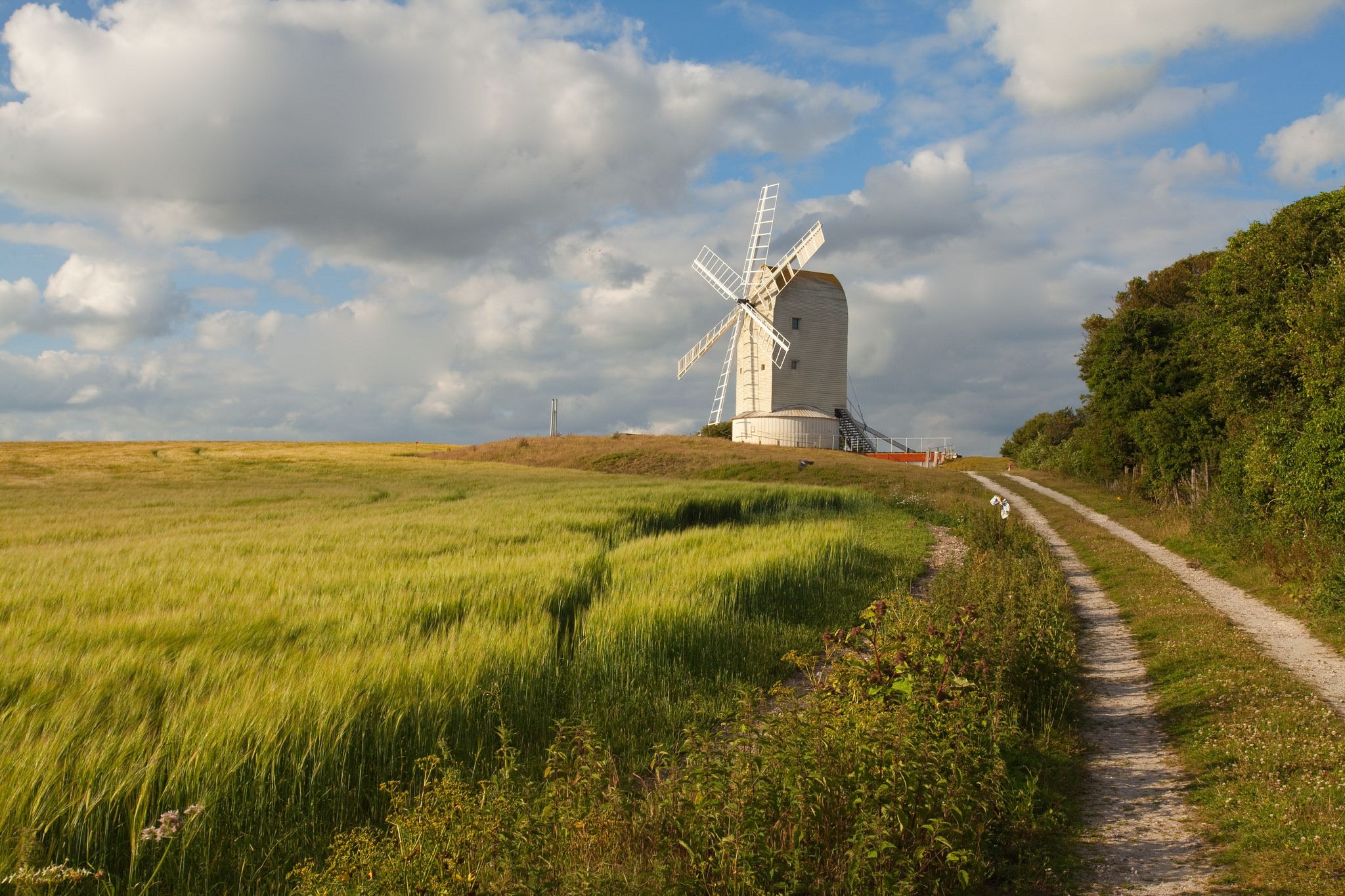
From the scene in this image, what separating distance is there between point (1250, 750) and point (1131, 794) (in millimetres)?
1341

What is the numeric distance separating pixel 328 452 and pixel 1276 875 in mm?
61881

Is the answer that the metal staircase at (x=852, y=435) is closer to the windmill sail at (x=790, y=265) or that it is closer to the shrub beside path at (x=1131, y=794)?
the windmill sail at (x=790, y=265)

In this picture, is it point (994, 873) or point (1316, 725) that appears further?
point (1316, 725)

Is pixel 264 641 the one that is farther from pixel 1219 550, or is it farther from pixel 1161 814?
pixel 1219 550

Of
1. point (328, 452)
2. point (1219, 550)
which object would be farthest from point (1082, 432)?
point (328, 452)

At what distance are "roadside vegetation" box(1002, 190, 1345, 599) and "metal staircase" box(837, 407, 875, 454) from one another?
103ft

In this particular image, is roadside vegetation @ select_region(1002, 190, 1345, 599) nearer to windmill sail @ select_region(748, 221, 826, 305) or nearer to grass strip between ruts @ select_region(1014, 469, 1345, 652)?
grass strip between ruts @ select_region(1014, 469, 1345, 652)

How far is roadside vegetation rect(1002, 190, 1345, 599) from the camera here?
13.3m

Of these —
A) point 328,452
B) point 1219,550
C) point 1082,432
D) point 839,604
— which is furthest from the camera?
point 328,452

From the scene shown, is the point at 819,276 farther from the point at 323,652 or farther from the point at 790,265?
the point at 323,652

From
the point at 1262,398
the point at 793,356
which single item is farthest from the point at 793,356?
the point at 1262,398

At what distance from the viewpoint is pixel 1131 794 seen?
245 inches

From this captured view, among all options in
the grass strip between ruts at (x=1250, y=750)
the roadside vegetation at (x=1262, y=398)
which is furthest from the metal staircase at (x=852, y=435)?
the grass strip between ruts at (x=1250, y=750)

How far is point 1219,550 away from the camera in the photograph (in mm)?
16953
